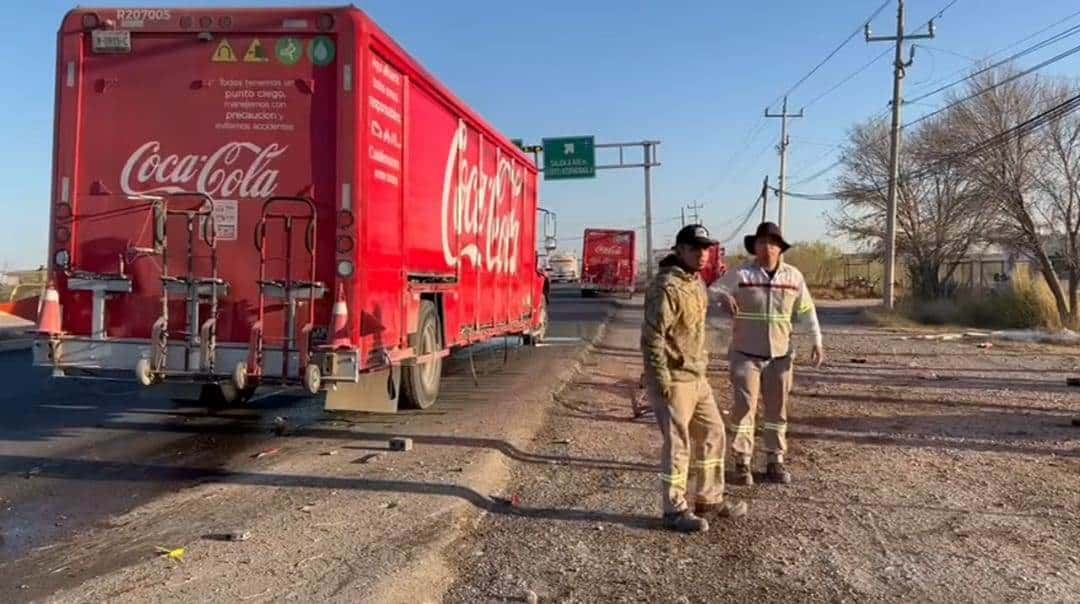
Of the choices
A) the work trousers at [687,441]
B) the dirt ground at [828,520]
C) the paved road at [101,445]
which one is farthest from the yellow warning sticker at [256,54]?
the work trousers at [687,441]

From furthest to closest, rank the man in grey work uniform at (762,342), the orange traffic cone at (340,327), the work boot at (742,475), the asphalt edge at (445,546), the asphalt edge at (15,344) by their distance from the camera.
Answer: the asphalt edge at (15,344) → the orange traffic cone at (340,327) → the man in grey work uniform at (762,342) → the work boot at (742,475) → the asphalt edge at (445,546)

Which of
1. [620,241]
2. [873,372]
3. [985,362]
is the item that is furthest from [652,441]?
[620,241]

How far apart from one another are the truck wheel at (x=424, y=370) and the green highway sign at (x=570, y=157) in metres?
31.3

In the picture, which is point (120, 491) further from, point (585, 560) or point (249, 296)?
point (585, 560)

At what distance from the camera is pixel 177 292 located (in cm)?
759

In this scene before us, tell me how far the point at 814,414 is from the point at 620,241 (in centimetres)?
3982

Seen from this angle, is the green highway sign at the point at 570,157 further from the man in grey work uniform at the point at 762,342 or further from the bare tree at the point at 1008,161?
the man in grey work uniform at the point at 762,342

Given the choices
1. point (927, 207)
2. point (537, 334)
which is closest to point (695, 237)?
point (537, 334)

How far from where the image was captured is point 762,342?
668 cm

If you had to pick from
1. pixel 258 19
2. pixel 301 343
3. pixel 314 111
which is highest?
pixel 258 19

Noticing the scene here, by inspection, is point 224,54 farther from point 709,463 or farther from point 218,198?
point 709,463

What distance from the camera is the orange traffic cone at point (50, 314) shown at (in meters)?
7.56

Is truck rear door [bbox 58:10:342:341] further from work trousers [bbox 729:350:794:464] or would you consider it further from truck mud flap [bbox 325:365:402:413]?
work trousers [bbox 729:350:794:464]

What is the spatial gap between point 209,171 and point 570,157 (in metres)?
34.2
